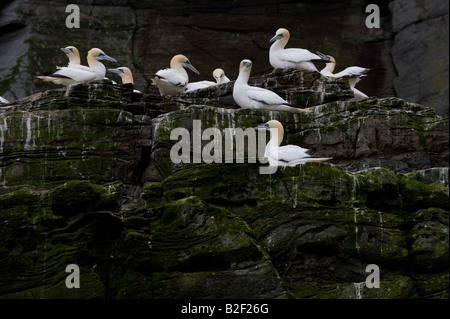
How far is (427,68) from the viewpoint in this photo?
78.2ft

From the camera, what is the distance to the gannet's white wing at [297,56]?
739 inches

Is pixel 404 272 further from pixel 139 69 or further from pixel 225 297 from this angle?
pixel 139 69

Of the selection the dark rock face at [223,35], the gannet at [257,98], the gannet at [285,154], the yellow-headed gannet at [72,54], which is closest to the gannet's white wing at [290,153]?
the gannet at [285,154]

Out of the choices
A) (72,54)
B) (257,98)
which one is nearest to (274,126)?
(257,98)

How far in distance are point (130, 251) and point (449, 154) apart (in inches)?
239

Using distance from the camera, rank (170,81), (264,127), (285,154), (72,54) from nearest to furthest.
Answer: (285,154), (264,127), (170,81), (72,54)

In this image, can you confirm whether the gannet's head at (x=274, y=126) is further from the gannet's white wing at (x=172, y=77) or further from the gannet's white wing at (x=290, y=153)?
the gannet's white wing at (x=172, y=77)

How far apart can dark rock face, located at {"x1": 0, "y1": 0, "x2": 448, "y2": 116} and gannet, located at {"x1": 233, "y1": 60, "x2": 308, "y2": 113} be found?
761cm

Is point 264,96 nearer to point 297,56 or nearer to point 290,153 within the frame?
point 290,153

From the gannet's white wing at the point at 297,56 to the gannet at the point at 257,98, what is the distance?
1.85 metres

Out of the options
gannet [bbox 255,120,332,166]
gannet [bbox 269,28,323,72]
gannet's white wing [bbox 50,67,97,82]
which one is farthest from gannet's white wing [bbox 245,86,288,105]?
gannet's white wing [bbox 50,67,97,82]

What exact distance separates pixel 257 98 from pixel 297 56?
240 cm

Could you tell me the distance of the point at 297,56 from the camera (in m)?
18.9

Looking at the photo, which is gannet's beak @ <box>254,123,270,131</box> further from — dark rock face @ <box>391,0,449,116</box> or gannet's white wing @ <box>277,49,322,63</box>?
dark rock face @ <box>391,0,449,116</box>
